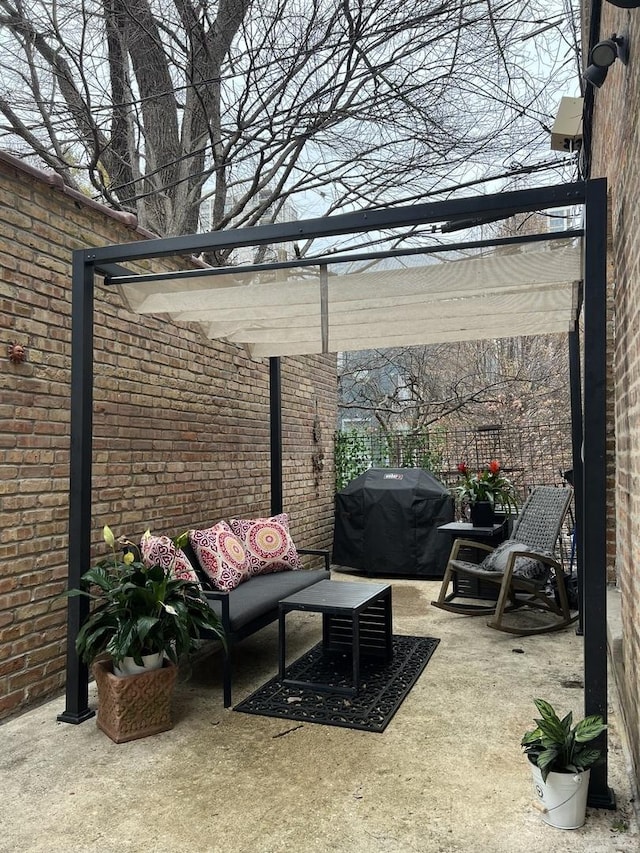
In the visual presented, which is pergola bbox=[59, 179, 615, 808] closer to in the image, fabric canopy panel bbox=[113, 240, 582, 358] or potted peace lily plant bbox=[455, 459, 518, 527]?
fabric canopy panel bbox=[113, 240, 582, 358]

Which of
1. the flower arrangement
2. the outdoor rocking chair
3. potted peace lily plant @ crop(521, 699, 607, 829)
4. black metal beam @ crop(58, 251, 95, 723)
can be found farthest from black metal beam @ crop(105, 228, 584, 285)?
the flower arrangement

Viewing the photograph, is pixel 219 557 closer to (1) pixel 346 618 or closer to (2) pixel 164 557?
(2) pixel 164 557

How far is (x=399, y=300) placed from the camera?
12.1 feet

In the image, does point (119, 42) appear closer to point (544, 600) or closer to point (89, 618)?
point (89, 618)

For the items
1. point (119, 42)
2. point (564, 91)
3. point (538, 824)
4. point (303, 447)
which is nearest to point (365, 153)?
point (564, 91)

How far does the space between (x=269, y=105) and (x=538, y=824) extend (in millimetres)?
5834

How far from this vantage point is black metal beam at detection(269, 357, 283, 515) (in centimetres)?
578

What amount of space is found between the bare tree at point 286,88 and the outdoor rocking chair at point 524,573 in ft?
11.1

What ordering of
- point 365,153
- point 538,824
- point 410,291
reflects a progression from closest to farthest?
point 538,824, point 410,291, point 365,153

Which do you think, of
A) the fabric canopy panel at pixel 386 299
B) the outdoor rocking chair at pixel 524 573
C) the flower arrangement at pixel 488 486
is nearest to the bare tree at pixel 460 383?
the flower arrangement at pixel 488 486

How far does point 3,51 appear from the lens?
5.16 metres

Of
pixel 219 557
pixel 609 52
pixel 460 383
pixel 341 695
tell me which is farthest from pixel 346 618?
pixel 460 383

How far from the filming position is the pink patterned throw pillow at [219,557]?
417cm

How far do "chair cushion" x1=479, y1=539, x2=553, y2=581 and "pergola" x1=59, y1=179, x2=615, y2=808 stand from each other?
19.2 inches
